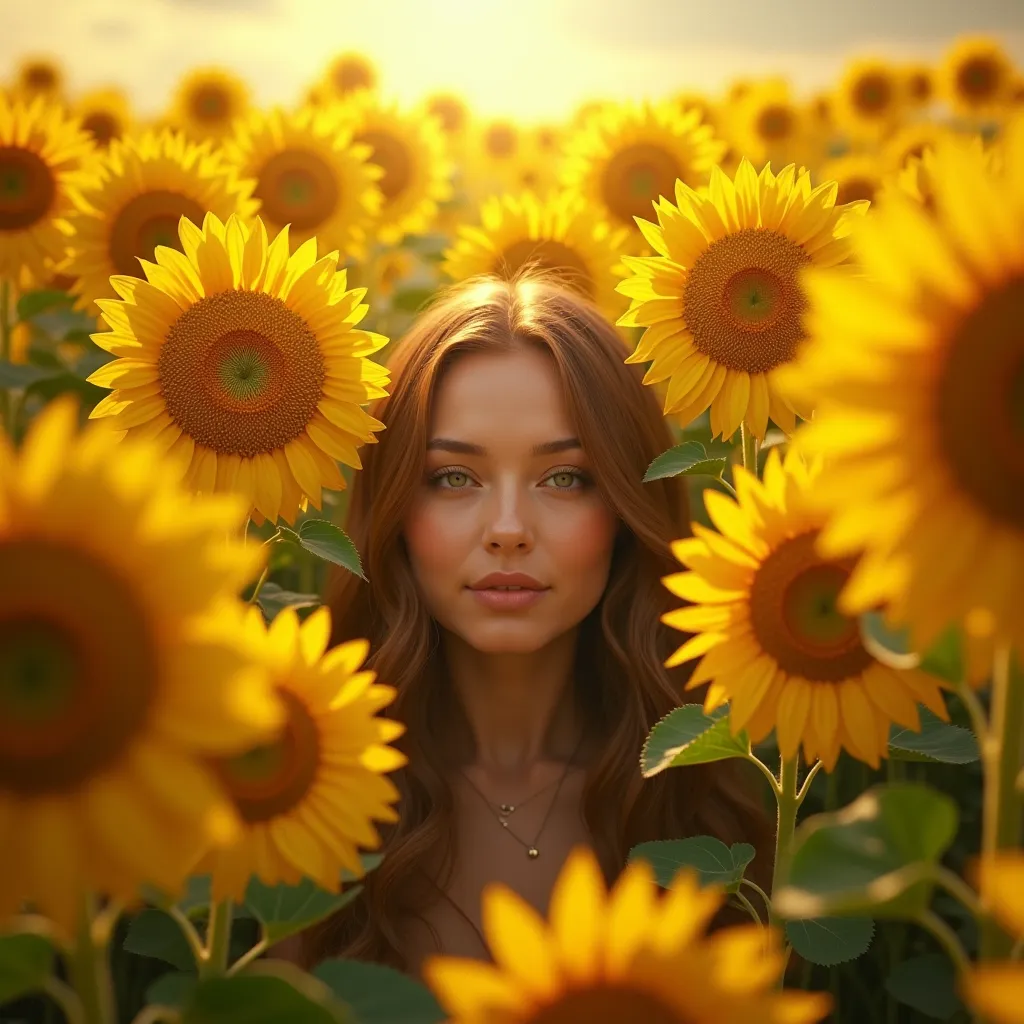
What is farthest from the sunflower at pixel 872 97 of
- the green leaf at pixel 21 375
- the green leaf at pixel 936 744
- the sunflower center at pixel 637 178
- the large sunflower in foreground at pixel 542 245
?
the green leaf at pixel 936 744

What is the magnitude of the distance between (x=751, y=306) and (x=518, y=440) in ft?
1.81

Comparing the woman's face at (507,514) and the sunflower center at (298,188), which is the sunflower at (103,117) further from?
the woman's face at (507,514)

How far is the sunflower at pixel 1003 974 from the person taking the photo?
3.10 feet

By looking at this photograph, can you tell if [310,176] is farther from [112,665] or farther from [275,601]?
[112,665]

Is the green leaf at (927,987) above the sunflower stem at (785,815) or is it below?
below

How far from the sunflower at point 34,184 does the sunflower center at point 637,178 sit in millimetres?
1714

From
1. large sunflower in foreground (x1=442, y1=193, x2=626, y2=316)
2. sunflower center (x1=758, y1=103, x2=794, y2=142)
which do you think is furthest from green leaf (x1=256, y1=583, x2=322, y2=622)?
sunflower center (x1=758, y1=103, x2=794, y2=142)

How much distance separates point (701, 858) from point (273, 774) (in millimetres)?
831

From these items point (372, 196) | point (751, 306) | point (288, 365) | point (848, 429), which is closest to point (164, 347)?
point (288, 365)

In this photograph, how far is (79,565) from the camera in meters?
1.09

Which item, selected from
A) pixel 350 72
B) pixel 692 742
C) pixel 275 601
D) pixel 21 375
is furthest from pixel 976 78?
pixel 692 742

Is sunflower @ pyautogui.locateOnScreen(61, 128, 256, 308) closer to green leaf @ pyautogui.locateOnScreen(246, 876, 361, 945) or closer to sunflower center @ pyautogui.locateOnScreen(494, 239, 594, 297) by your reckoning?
sunflower center @ pyautogui.locateOnScreen(494, 239, 594, 297)

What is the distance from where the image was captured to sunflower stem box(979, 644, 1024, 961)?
1232 mm

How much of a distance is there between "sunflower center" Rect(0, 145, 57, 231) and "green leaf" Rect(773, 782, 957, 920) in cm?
337
